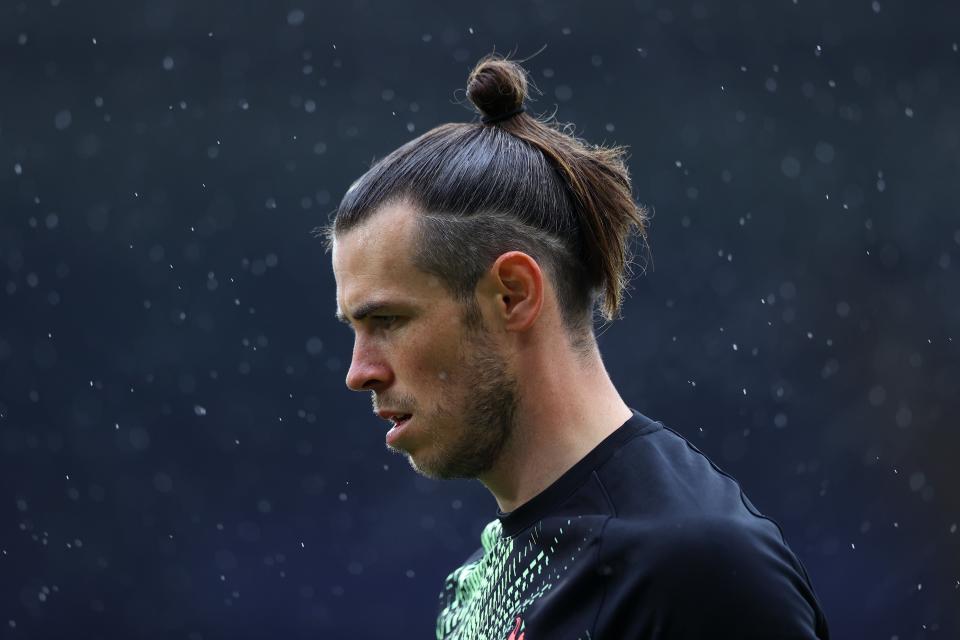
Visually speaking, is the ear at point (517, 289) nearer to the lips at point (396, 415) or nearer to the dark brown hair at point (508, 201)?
the dark brown hair at point (508, 201)

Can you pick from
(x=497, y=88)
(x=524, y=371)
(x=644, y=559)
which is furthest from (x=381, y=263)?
(x=644, y=559)

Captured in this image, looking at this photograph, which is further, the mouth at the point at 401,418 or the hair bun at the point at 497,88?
the hair bun at the point at 497,88

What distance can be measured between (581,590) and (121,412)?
4.43 meters

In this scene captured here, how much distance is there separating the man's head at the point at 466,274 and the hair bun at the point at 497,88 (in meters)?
0.09

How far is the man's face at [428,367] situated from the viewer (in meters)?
1.99

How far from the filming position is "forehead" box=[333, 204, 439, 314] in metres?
2.01

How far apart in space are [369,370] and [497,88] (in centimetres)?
57

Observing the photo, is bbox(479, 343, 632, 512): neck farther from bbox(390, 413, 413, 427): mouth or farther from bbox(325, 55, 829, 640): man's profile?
bbox(390, 413, 413, 427): mouth

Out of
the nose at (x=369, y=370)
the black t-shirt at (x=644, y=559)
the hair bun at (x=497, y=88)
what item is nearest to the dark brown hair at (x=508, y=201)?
the hair bun at (x=497, y=88)

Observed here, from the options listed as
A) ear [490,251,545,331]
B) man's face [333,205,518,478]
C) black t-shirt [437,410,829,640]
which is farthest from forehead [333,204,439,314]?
black t-shirt [437,410,829,640]

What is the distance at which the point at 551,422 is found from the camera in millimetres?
1992

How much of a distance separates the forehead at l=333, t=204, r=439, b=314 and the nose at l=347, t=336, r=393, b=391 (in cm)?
7

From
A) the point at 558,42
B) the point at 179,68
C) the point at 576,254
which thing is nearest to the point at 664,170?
the point at 558,42

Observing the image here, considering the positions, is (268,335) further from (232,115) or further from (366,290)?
(366,290)
